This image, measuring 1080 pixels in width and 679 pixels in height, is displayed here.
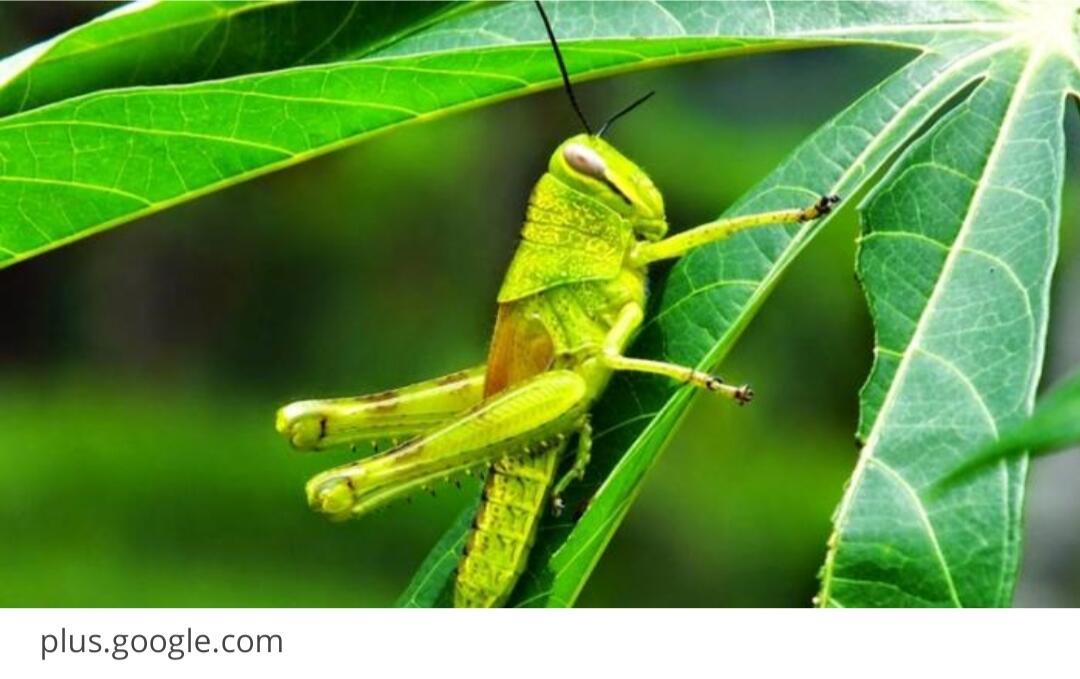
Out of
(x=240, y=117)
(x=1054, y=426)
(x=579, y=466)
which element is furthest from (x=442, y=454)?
(x=1054, y=426)

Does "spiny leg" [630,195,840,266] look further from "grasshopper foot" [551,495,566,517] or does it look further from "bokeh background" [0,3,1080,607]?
"bokeh background" [0,3,1080,607]

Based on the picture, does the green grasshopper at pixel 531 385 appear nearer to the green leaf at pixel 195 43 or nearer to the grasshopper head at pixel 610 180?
the grasshopper head at pixel 610 180

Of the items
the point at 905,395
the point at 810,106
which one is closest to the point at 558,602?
the point at 905,395

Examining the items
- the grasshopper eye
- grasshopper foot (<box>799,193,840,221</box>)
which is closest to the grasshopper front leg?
the grasshopper eye

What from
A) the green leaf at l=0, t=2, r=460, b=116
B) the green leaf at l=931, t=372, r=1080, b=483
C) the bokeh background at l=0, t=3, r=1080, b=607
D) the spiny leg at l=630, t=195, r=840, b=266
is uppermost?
the green leaf at l=0, t=2, r=460, b=116

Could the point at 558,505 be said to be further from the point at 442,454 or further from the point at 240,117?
the point at 240,117

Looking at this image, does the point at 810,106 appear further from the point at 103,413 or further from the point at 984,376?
the point at 984,376
